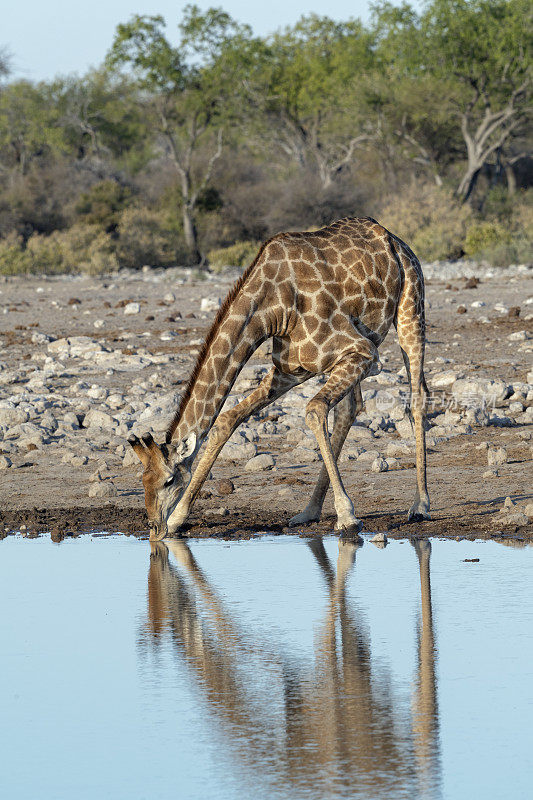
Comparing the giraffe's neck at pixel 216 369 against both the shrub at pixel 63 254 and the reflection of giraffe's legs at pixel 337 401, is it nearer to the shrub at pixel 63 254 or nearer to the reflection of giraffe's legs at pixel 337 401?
the reflection of giraffe's legs at pixel 337 401

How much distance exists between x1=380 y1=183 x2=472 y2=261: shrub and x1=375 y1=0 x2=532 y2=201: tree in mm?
8605

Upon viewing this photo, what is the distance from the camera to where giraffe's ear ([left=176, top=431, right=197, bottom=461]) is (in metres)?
7.43

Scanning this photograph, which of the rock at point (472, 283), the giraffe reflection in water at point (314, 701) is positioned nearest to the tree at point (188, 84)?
the rock at point (472, 283)

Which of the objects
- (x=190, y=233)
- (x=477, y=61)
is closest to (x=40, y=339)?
(x=190, y=233)

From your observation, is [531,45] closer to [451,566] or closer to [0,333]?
[0,333]

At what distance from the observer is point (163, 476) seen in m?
7.32

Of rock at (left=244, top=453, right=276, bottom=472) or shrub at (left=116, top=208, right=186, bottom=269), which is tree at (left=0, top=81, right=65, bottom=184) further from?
rock at (left=244, top=453, right=276, bottom=472)

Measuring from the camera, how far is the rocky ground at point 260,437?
8.30 m

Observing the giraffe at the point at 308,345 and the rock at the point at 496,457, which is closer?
the giraffe at the point at 308,345

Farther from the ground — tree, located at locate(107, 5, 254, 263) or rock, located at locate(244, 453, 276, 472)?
tree, located at locate(107, 5, 254, 263)

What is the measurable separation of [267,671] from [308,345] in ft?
11.3

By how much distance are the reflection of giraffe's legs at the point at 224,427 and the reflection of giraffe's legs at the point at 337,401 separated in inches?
15.2

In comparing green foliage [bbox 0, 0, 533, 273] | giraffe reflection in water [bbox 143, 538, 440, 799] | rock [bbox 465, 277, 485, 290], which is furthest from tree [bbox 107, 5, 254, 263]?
giraffe reflection in water [bbox 143, 538, 440, 799]

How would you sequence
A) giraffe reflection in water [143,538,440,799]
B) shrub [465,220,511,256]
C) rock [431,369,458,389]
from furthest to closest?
1. shrub [465,220,511,256]
2. rock [431,369,458,389]
3. giraffe reflection in water [143,538,440,799]
